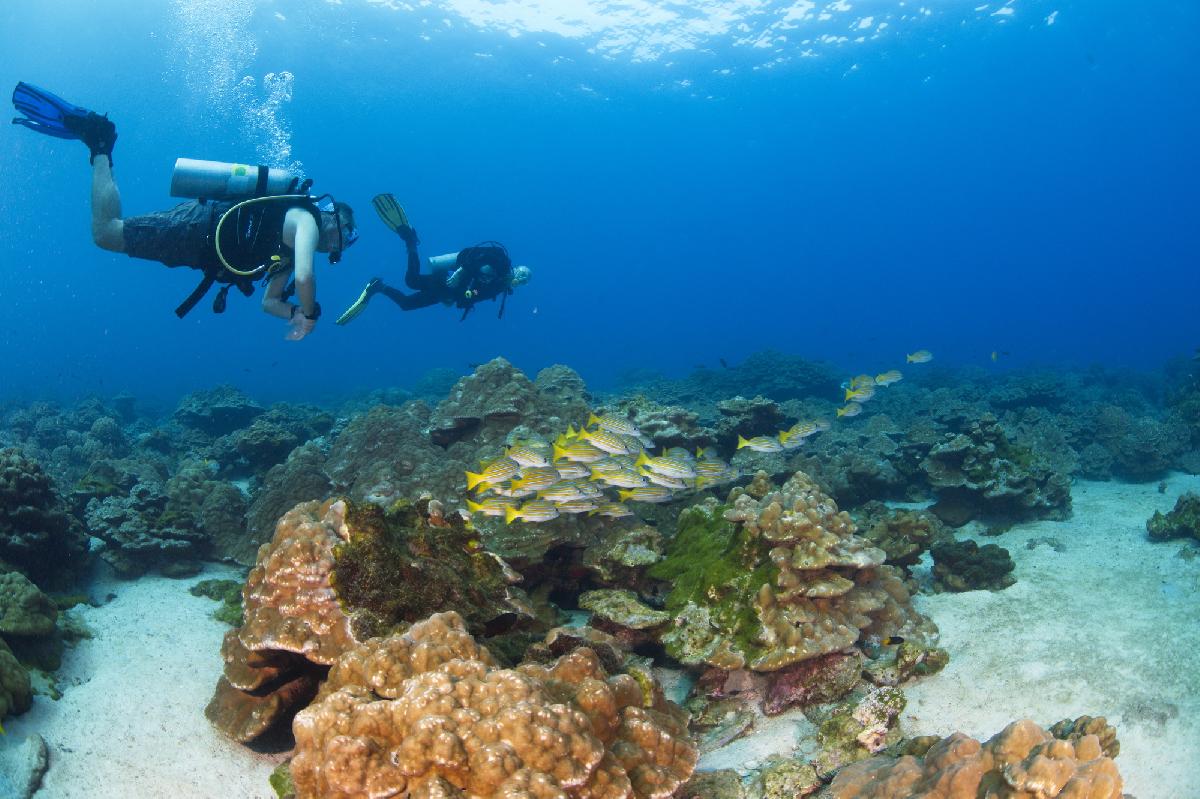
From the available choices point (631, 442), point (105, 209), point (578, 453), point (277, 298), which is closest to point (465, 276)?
point (277, 298)

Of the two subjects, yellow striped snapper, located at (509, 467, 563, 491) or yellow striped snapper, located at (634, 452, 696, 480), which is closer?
yellow striped snapper, located at (509, 467, 563, 491)

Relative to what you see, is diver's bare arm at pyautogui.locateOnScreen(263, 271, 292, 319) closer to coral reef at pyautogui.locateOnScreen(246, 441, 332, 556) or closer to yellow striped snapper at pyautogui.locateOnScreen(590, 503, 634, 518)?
coral reef at pyautogui.locateOnScreen(246, 441, 332, 556)

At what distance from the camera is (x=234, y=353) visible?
109 meters

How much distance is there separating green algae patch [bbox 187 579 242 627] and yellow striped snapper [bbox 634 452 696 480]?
15.6 feet

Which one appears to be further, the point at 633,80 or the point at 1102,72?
the point at 1102,72

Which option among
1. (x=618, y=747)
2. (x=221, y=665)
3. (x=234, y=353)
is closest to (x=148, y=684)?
(x=221, y=665)

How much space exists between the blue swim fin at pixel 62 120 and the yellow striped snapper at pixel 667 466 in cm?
756

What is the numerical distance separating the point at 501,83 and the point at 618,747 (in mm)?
67843

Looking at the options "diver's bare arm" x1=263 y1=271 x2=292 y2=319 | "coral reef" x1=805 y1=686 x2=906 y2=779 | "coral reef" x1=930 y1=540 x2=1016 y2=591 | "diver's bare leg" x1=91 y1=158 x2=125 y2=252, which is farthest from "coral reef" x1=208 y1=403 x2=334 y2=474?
"coral reef" x1=930 y1=540 x2=1016 y2=591

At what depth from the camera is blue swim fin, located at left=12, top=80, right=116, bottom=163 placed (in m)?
7.29

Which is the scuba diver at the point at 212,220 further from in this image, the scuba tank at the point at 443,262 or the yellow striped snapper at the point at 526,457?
the scuba tank at the point at 443,262

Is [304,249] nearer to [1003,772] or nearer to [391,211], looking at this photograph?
[391,211]

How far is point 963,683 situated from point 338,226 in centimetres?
876

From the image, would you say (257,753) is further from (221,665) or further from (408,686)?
(408,686)
